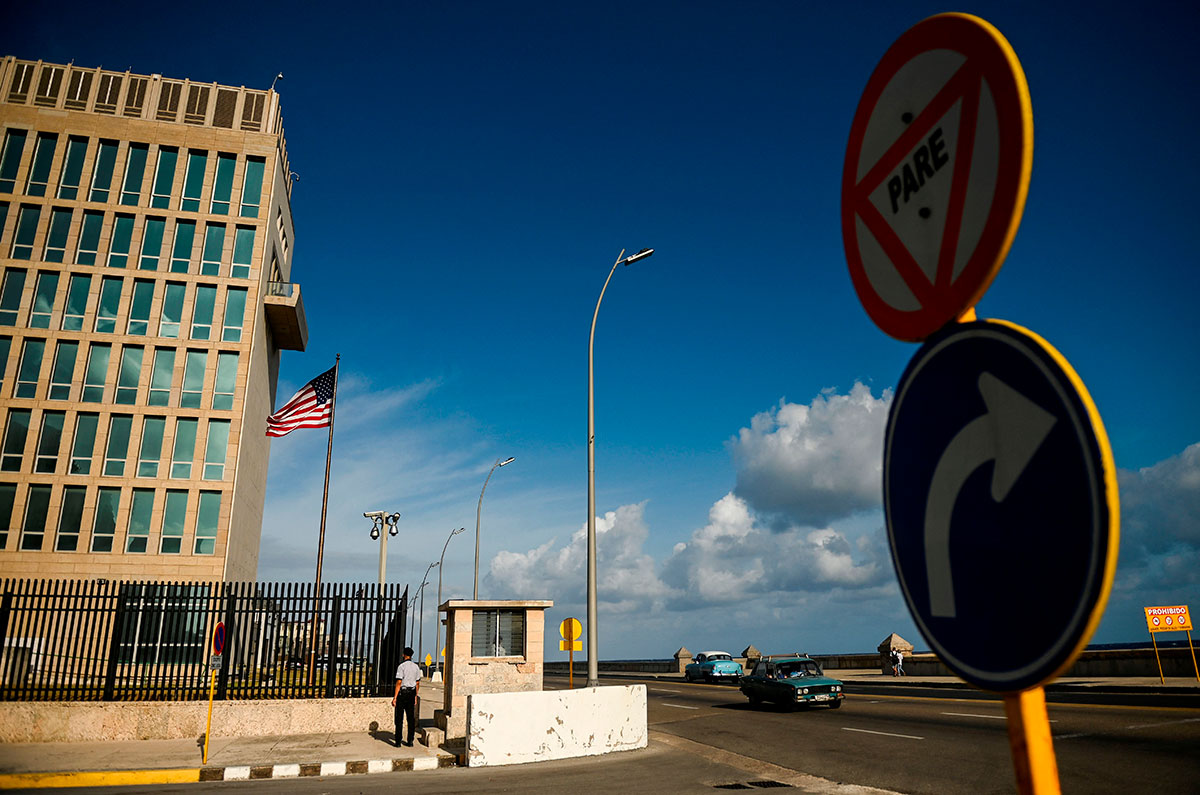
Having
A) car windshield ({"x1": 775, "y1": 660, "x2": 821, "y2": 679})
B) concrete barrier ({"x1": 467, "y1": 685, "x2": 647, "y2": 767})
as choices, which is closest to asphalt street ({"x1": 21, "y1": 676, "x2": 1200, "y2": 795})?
concrete barrier ({"x1": 467, "y1": 685, "x2": 647, "y2": 767})

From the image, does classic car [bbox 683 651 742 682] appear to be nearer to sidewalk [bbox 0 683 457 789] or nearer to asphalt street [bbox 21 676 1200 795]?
asphalt street [bbox 21 676 1200 795]

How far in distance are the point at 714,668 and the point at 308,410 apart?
2773 cm

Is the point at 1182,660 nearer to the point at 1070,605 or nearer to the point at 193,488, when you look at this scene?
the point at 1070,605

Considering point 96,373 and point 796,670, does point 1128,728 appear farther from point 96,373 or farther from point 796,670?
point 96,373

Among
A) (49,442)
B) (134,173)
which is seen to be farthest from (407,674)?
(134,173)

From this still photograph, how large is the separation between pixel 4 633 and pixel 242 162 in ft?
110

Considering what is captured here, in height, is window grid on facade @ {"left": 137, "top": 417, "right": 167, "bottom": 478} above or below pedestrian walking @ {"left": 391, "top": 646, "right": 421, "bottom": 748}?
above

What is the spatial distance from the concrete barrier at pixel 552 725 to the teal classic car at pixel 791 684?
8.48 metres

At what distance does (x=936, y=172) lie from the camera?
1689 mm

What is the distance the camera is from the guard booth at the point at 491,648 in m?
16.8

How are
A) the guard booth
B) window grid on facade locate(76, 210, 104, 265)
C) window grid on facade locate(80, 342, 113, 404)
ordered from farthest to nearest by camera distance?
window grid on facade locate(76, 210, 104, 265), window grid on facade locate(80, 342, 113, 404), the guard booth

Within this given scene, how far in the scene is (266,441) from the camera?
4731 cm

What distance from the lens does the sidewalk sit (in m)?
12.1

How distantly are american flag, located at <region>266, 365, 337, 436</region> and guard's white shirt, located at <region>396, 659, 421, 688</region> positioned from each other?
41.0ft
